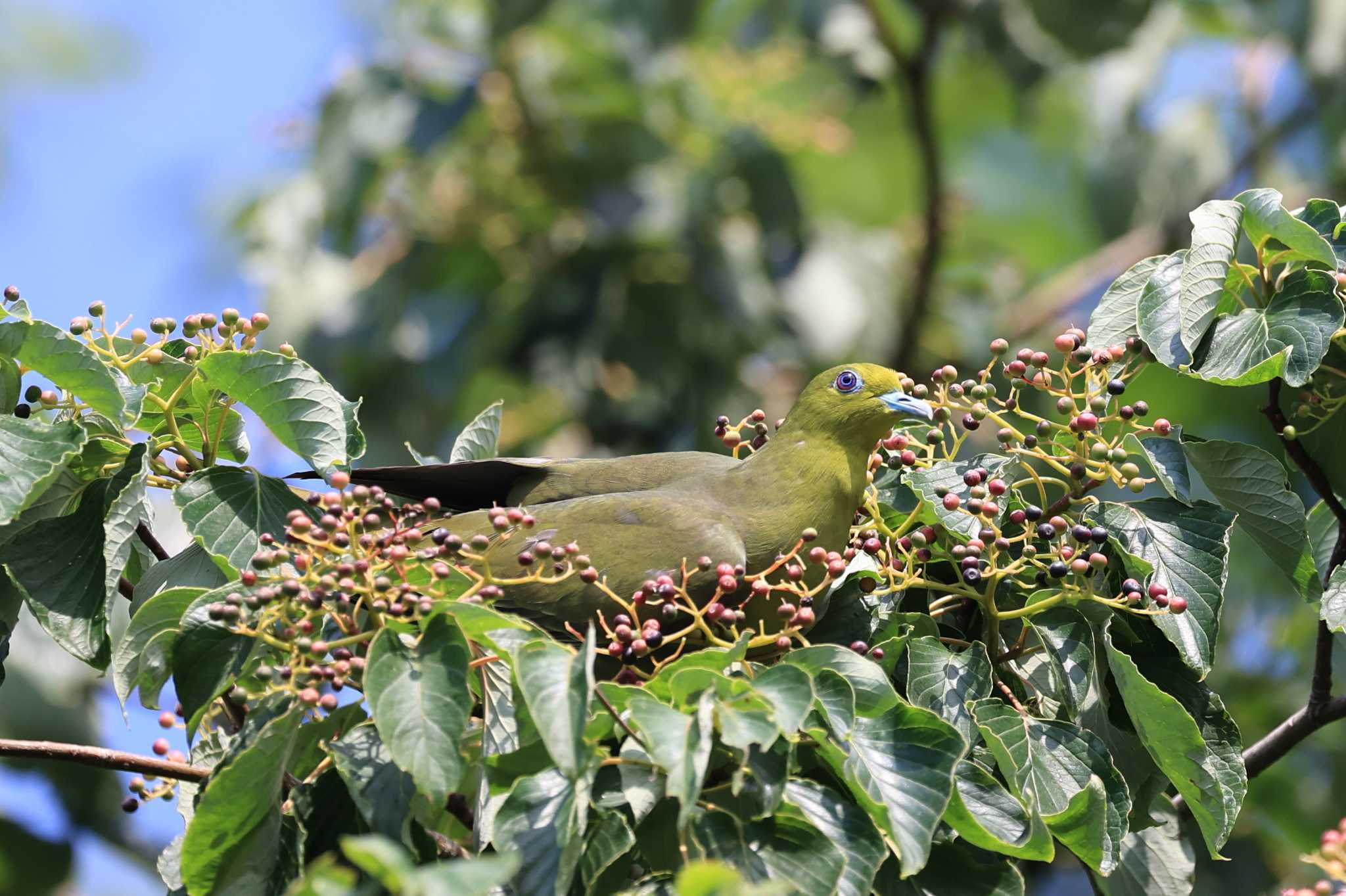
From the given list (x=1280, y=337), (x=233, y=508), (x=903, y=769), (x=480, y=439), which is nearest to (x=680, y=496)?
(x=480, y=439)

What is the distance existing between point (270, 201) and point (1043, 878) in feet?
14.5

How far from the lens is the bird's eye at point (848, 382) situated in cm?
367

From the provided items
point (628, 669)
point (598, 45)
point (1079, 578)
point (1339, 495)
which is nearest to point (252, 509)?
point (628, 669)

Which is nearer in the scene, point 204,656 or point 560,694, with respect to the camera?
point 560,694

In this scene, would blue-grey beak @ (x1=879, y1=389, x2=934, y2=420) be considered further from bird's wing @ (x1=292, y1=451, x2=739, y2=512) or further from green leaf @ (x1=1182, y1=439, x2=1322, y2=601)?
green leaf @ (x1=1182, y1=439, x2=1322, y2=601)

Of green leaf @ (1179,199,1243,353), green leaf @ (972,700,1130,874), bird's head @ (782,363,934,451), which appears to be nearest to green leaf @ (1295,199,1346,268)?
green leaf @ (1179,199,1243,353)

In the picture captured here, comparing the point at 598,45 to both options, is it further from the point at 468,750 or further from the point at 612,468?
the point at 468,750

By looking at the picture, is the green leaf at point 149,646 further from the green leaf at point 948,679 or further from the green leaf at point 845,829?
the green leaf at point 948,679

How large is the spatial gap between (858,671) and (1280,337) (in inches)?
40.6

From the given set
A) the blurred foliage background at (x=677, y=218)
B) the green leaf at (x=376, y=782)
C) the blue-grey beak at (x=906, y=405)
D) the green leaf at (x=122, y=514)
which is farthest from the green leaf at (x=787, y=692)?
the blurred foliage background at (x=677, y=218)

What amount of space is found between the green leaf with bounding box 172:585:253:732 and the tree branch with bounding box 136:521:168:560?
49 centimetres

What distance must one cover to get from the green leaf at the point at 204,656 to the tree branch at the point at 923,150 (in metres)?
4.72

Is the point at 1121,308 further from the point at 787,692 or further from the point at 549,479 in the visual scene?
the point at 549,479

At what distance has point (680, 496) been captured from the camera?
3.46 m
